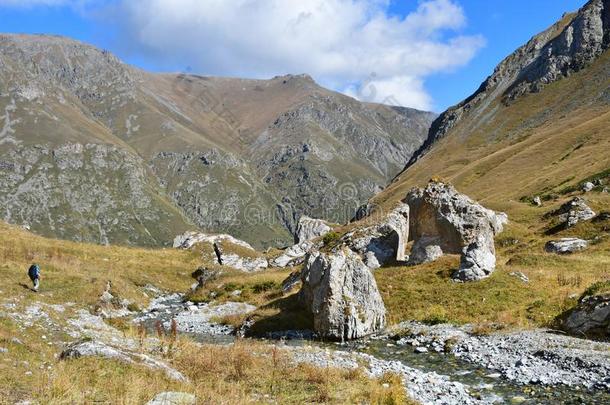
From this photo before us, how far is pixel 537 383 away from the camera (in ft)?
67.9

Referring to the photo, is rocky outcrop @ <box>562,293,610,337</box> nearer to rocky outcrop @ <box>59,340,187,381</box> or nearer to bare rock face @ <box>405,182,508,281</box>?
bare rock face @ <box>405,182,508,281</box>

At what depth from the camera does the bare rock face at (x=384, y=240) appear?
46750 mm

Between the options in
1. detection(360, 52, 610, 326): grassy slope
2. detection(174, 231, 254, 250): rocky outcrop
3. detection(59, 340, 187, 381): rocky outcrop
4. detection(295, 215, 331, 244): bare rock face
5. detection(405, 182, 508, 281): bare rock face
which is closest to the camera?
detection(59, 340, 187, 381): rocky outcrop

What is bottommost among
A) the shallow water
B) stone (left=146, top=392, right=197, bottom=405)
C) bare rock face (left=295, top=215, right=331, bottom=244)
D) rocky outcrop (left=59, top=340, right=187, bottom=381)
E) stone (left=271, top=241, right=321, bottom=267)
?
the shallow water

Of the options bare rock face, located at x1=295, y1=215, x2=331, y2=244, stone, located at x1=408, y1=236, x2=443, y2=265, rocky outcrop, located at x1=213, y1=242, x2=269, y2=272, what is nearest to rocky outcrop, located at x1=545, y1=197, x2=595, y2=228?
stone, located at x1=408, y1=236, x2=443, y2=265

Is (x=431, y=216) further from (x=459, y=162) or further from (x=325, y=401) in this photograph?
(x=459, y=162)

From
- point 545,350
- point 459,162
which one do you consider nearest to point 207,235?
point 545,350

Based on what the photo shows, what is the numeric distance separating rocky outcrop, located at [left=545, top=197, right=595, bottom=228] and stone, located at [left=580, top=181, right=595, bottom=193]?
19448 mm

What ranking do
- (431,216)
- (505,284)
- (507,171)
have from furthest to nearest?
1. (507,171)
2. (431,216)
3. (505,284)

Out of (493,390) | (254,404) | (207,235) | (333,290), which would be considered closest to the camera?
(254,404)

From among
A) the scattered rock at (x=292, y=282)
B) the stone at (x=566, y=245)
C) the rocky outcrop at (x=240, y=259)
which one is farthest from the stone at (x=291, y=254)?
the stone at (x=566, y=245)

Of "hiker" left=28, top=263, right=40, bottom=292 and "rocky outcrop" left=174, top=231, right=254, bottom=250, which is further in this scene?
"rocky outcrop" left=174, top=231, right=254, bottom=250

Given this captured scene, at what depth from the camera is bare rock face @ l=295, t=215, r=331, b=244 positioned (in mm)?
105188

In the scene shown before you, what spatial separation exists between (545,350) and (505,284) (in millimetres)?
11751
